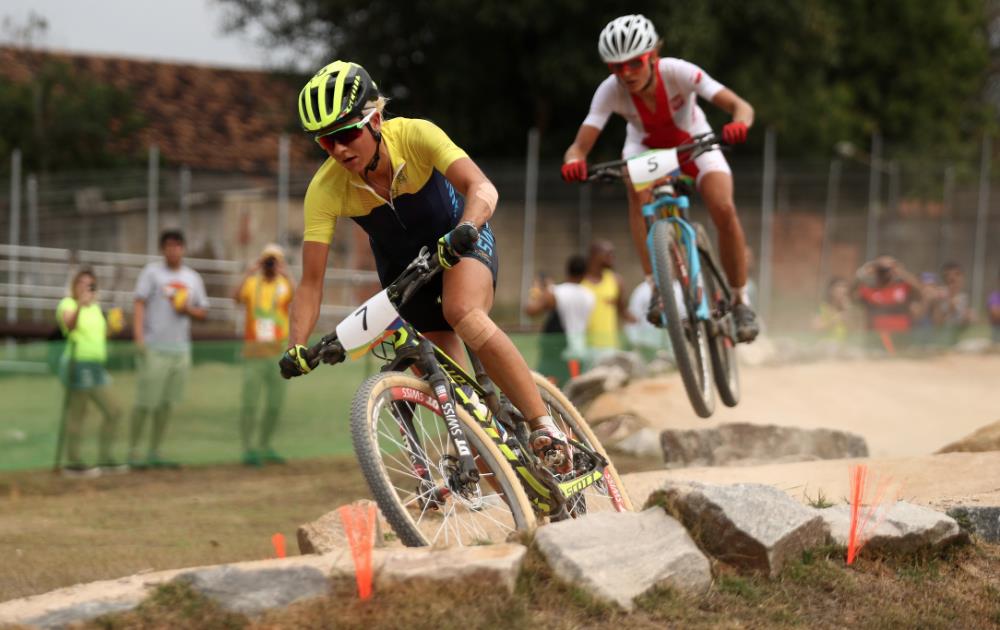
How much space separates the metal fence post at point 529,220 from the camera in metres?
18.6

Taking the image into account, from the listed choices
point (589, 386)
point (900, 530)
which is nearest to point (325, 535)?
point (900, 530)

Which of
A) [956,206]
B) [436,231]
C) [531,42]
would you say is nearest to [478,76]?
[531,42]

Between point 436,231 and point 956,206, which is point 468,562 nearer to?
point 436,231

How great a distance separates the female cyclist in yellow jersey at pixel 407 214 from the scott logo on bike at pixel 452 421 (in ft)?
0.77

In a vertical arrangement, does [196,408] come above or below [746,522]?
below

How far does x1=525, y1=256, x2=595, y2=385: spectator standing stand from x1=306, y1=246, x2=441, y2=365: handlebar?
25.9 feet

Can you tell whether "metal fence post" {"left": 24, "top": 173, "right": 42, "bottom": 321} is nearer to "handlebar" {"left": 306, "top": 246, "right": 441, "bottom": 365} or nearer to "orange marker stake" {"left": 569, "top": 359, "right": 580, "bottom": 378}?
"orange marker stake" {"left": 569, "top": 359, "right": 580, "bottom": 378}

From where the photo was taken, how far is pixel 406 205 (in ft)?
18.8

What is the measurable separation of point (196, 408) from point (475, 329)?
7089 mm

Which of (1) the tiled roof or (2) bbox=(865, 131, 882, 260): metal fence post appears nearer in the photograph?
(2) bbox=(865, 131, 882, 260): metal fence post

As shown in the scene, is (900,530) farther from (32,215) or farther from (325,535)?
(32,215)

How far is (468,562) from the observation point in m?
4.47

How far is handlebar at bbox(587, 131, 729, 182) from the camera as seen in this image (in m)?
8.09

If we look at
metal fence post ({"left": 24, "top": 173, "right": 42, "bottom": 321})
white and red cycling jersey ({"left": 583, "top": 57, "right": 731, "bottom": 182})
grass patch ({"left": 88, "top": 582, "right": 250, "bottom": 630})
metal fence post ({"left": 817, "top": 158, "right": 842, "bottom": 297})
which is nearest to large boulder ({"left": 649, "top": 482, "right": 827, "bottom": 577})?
grass patch ({"left": 88, "top": 582, "right": 250, "bottom": 630})
